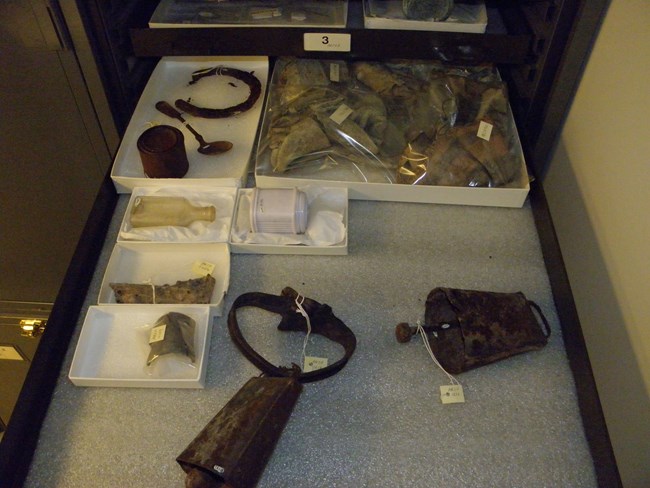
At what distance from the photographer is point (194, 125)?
120 cm

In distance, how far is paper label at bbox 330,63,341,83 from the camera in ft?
3.97

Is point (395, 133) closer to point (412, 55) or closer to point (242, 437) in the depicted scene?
point (412, 55)

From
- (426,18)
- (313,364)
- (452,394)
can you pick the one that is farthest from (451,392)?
(426,18)

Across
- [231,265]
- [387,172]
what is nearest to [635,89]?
[387,172]

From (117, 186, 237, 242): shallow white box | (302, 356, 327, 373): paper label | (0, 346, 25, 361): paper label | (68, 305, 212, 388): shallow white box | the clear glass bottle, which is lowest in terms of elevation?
(0, 346, 25, 361): paper label

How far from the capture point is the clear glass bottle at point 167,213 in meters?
1.02

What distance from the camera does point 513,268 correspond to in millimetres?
990

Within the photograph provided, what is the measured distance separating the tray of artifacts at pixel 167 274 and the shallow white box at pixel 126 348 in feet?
0.09

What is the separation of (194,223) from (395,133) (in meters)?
0.46

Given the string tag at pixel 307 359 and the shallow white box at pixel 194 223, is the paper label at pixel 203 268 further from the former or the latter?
the string tag at pixel 307 359

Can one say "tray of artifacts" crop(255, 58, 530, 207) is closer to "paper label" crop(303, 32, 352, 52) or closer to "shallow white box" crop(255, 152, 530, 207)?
"shallow white box" crop(255, 152, 530, 207)

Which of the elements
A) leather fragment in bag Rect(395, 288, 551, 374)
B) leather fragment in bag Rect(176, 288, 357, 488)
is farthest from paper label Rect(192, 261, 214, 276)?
leather fragment in bag Rect(395, 288, 551, 374)

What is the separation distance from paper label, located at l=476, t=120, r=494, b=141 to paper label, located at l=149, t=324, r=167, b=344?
27.3 inches

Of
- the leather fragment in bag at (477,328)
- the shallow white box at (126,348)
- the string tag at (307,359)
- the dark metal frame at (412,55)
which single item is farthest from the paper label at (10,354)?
the leather fragment in bag at (477,328)
